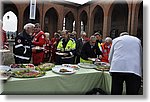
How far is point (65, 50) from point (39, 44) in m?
0.30

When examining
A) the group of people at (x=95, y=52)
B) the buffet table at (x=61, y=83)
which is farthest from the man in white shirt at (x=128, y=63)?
the buffet table at (x=61, y=83)

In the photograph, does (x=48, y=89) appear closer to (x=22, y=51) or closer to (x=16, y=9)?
(x=22, y=51)

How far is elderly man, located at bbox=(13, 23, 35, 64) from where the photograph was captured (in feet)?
5.24

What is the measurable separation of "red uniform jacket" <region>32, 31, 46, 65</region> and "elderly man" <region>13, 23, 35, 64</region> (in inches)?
3.4

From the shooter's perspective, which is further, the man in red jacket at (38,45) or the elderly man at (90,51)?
the elderly man at (90,51)

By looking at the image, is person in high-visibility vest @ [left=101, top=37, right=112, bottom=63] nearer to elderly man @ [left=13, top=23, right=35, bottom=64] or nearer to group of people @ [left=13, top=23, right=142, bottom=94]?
group of people @ [left=13, top=23, right=142, bottom=94]

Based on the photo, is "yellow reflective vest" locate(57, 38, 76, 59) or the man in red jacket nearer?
the man in red jacket

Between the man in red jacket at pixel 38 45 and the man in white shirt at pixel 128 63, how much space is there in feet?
2.44

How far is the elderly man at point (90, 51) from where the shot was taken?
6.51ft

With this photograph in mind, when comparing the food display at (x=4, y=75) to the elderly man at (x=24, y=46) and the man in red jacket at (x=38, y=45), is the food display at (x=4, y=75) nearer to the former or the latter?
the elderly man at (x=24, y=46)

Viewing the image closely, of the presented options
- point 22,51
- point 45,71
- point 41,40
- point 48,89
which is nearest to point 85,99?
point 48,89

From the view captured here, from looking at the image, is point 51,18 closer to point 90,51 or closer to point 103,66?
point 90,51

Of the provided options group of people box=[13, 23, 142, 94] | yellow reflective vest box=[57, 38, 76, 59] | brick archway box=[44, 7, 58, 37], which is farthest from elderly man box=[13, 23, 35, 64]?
yellow reflective vest box=[57, 38, 76, 59]

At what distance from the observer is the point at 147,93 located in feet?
4.37
